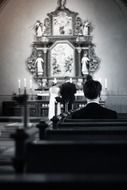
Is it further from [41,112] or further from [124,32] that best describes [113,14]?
[41,112]

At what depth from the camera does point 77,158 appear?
2.73 metres

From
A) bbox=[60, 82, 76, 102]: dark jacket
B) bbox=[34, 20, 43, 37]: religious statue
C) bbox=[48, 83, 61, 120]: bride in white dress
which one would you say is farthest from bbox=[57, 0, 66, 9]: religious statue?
bbox=[60, 82, 76, 102]: dark jacket

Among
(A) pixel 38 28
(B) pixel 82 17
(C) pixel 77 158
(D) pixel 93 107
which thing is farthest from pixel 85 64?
(C) pixel 77 158

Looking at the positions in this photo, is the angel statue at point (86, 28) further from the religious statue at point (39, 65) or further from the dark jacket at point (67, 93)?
the dark jacket at point (67, 93)

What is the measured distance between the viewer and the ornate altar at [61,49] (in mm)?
15656

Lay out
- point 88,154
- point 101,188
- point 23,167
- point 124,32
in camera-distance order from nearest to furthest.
Answer: 1. point 101,188
2. point 23,167
3. point 88,154
4. point 124,32

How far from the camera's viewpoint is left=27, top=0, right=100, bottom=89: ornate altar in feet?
51.4

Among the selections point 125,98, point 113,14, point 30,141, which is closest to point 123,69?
point 125,98

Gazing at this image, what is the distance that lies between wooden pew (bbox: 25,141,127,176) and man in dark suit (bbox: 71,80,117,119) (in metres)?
3.13

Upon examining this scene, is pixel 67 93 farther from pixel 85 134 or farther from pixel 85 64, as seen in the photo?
pixel 85 64

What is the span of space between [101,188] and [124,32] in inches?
565

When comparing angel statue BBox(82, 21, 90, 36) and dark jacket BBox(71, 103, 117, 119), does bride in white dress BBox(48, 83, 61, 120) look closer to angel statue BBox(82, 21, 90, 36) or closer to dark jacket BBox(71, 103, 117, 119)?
angel statue BBox(82, 21, 90, 36)

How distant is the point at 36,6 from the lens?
16156 millimetres

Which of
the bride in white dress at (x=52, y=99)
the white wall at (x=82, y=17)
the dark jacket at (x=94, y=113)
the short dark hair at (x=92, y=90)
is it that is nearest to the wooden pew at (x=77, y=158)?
the short dark hair at (x=92, y=90)
